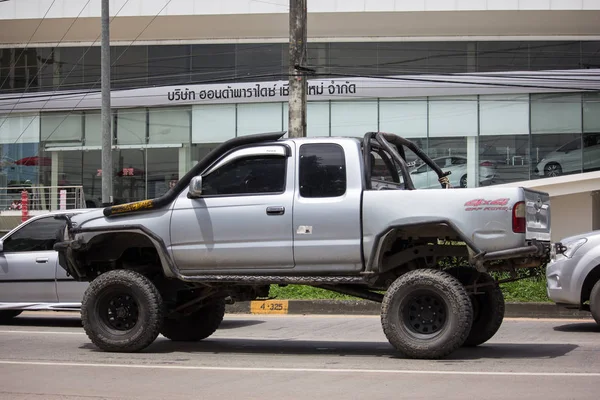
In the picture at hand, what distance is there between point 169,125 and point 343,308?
62.3 feet

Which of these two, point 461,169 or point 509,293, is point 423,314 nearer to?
point 509,293

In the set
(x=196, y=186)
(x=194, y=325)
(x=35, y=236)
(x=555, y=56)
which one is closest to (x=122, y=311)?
Result: (x=194, y=325)

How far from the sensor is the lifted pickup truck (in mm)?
8164

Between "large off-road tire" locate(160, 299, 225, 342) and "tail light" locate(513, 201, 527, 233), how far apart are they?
155 inches

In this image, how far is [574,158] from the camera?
2986 cm

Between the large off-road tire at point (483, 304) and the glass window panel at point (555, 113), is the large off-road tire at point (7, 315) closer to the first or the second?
the large off-road tire at point (483, 304)

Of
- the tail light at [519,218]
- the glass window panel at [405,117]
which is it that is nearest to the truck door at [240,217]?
the tail light at [519,218]

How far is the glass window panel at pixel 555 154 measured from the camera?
2984cm

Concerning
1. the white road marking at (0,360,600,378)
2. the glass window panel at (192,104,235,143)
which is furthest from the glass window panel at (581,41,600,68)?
→ the white road marking at (0,360,600,378)

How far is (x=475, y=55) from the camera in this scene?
99.8 feet

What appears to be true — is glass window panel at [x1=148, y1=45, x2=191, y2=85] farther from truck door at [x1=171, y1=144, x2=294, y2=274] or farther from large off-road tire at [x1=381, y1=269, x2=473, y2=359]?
large off-road tire at [x1=381, y1=269, x2=473, y2=359]

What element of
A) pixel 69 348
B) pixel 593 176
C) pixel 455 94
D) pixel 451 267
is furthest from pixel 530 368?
pixel 455 94

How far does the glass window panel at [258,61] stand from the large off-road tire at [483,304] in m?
22.4

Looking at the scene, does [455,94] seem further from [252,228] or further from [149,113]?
[252,228]
